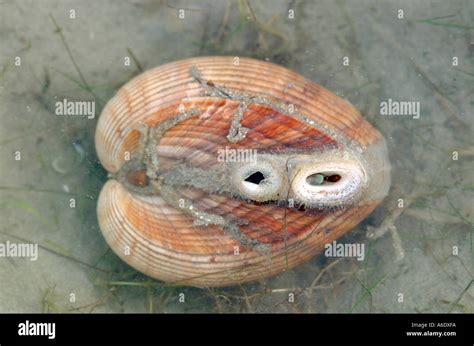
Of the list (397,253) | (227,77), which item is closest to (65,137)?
(227,77)

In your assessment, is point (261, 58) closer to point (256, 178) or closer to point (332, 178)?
point (256, 178)

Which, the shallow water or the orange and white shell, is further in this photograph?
the shallow water
